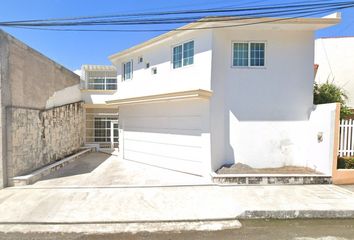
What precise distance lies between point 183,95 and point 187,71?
169 centimetres

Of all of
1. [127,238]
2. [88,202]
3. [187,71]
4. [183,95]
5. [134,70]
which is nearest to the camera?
[127,238]

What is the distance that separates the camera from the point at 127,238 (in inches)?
173

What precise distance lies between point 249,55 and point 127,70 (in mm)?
7399

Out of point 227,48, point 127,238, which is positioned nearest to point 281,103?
point 227,48

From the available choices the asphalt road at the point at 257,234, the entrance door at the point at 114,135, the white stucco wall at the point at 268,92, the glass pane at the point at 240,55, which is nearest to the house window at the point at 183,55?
the white stucco wall at the point at 268,92

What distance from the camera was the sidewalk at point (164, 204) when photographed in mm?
5145

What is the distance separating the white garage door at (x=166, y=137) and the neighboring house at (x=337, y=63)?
453 inches

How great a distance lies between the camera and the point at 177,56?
387 inches

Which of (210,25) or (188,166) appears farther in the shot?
(188,166)

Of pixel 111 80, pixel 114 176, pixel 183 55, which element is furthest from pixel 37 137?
pixel 111 80

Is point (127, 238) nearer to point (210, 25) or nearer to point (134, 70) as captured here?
point (210, 25)

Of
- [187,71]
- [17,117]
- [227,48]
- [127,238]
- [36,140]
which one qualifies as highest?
[227,48]

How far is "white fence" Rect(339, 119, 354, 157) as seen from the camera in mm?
7957

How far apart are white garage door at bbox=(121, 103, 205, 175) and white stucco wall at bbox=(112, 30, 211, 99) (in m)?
0.96
